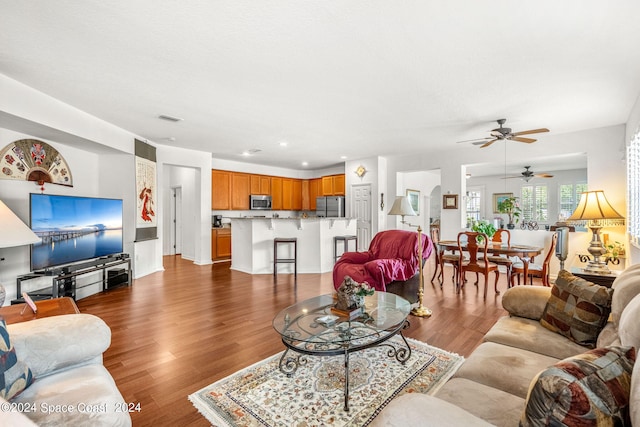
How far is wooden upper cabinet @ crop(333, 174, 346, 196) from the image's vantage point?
320 inches

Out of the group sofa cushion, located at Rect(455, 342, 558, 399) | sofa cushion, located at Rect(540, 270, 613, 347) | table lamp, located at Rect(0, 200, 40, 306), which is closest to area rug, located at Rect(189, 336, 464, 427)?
sofa cushion, located at Rect(455, 342, 558, 399)

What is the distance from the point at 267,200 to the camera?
8.34m

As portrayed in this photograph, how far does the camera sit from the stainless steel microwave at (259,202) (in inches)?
317

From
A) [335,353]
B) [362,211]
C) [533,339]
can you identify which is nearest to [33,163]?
[335,353]

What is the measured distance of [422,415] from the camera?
2.96 feet

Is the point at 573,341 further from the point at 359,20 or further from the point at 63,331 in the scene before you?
the point at 63,331

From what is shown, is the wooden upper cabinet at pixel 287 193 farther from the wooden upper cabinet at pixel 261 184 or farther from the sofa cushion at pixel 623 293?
the sofa cushion at pixel 623 293

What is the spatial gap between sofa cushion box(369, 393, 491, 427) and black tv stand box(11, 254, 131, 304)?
4031 mm

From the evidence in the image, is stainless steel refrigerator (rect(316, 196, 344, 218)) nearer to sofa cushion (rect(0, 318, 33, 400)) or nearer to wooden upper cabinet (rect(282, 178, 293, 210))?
wooden upper cabinet (rect(282, 178, 293, 210))

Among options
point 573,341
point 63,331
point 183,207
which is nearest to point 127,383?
point 63,331

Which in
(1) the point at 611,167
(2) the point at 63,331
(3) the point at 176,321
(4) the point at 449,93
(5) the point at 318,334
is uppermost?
(4) the point at 449,93

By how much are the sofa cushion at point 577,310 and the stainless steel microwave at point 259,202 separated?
697cm

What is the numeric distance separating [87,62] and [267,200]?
19.1 ft

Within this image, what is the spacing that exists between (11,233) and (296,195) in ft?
25.3
